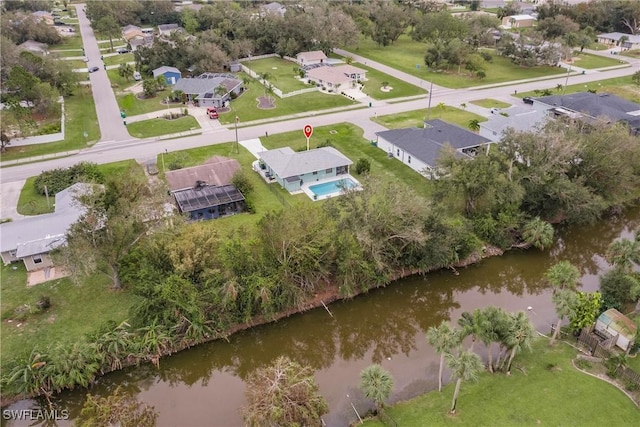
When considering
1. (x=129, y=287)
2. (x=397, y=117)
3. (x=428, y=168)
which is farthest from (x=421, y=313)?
(x=397, y=117)

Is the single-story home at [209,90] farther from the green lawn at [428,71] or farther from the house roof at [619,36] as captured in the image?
the house roof at [619,36]

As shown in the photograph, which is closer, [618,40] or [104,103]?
[104,103]

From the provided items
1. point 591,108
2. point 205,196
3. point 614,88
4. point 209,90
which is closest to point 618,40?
point 614,88

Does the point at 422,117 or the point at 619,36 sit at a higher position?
the point at 619,36

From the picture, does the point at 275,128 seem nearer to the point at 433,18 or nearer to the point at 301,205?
the point at 301,205

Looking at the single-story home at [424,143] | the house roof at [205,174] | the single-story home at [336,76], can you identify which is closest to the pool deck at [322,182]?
the single-story home at [424,143]

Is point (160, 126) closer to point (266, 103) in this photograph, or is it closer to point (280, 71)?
point (266, 103)

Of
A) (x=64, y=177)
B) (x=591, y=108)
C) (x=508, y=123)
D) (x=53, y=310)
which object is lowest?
(x=53, y=310)

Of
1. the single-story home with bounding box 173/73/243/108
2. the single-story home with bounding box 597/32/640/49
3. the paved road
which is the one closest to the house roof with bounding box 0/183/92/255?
the paved road
